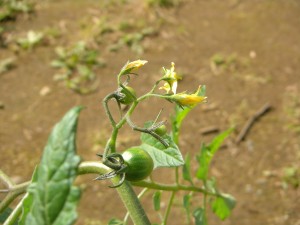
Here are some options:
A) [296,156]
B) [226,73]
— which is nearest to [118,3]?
[226,73]

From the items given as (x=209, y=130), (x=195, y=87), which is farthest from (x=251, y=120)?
(x=195, y=87)

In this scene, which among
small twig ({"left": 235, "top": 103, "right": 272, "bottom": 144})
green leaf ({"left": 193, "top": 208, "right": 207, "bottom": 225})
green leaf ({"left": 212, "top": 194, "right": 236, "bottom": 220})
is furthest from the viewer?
small twig ({"left": 235, "top": 103, "right": 272, "bottom": 144})

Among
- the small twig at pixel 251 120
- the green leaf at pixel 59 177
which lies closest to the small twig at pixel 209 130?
the small twig at pixel 251 120

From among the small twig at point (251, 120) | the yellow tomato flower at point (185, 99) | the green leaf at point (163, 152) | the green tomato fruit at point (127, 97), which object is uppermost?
the green tomato fruit at point (127, 97)

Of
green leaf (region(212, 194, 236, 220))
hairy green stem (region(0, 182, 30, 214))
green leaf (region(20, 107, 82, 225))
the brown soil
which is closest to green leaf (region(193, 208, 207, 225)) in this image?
green leaf (region(212, 194, 236, 220))

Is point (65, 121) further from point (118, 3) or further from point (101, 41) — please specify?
point (118, 3)

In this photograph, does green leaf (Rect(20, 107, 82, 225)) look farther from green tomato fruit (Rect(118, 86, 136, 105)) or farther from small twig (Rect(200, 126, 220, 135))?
small twig (Rect(200, 126, 220, 135))

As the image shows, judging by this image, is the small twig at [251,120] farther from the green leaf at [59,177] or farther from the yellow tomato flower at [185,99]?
the green leaf at [59,177]
